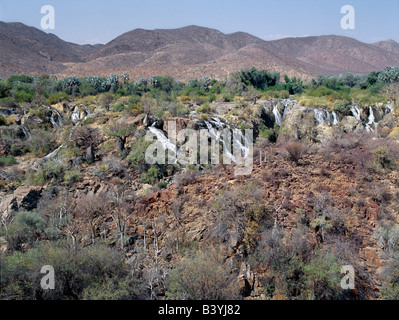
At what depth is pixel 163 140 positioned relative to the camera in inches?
622

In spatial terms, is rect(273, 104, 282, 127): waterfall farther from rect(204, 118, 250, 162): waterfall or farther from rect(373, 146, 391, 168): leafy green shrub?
rect(373, 146, 391, 168): leafy green shrub

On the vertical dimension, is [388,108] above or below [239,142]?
above

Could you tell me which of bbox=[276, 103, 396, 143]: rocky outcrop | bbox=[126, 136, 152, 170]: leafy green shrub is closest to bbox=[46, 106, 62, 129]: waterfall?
bbox=[126, 136, 152, 170]: leafy green shrub

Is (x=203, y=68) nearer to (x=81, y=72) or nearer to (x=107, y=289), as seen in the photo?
(x=81, y=72)

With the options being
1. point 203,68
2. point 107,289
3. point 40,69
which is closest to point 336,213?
point 107,289

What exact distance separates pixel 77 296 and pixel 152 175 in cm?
696

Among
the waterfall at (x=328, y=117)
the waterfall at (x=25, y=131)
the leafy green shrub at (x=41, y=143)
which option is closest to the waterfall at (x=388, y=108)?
the waterfall at (x=328, y=117)

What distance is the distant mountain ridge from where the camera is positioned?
53094 millimetres

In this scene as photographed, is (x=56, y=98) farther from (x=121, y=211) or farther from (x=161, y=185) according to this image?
(x=121, y=211)

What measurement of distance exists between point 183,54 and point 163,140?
58447 mm

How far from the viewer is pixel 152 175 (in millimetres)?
13352

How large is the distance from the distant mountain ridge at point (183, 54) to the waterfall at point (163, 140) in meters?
32.8

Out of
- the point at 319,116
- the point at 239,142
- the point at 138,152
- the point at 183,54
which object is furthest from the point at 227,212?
the point at 183,54

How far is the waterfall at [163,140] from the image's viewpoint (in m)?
15.2
